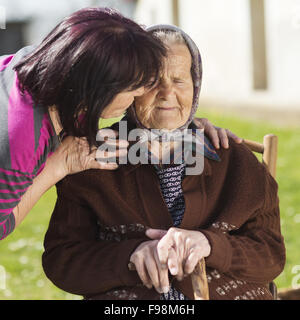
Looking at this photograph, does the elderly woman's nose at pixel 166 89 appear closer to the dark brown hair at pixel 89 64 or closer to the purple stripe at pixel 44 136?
the dark brown hair at pixel 89 64

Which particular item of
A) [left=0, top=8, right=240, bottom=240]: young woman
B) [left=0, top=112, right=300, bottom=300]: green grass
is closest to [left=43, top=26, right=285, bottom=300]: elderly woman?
[left=0, top=8, right=240, bottom=240]: young woman

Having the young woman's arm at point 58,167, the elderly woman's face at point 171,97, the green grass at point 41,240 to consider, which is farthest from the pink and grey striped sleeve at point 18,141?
the green grass at point 41,240

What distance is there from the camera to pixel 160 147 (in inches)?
91.2

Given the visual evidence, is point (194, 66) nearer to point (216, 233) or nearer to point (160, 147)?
point (160, 147)

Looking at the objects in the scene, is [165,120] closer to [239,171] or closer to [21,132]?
[239,171]

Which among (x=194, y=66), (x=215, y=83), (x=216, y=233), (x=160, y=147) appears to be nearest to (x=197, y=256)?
(x=216, y=233)

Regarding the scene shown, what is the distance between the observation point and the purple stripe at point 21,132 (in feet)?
6.04

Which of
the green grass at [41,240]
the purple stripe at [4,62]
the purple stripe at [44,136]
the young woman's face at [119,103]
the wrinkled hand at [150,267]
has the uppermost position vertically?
the purple stripe at [4,62]

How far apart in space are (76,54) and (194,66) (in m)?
0.60

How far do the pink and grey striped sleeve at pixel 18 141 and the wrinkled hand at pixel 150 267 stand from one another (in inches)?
17.4

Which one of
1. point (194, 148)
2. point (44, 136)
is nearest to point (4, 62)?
point (44, 136)

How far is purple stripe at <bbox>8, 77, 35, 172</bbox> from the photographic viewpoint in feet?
6.04

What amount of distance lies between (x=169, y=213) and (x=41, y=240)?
3576 mm

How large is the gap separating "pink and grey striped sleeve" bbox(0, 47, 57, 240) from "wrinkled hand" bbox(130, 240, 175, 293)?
0.44 metres
